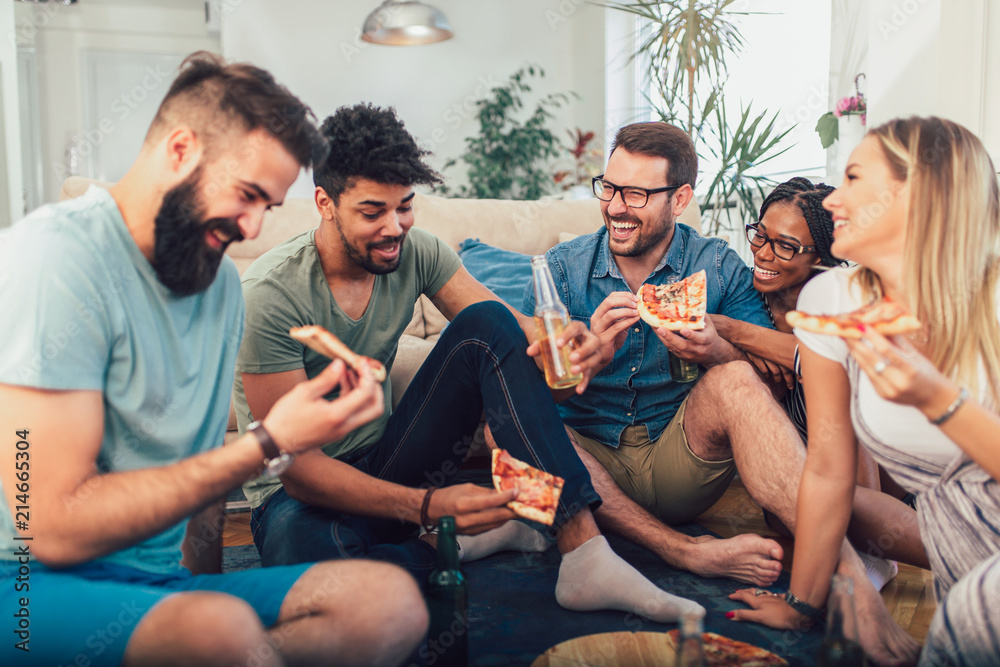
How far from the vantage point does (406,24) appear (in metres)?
4.39

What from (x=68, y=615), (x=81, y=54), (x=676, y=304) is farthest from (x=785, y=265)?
(x=81, y=54)

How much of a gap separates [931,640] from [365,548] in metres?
1.09

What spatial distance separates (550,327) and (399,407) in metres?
0.45

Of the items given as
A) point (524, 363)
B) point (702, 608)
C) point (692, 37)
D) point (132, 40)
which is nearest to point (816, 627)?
point (702, 608)

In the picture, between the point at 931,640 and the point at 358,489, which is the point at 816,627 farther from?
the point at 358,489

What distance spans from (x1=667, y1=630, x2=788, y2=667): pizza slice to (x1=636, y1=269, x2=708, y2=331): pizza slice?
2.43 feet

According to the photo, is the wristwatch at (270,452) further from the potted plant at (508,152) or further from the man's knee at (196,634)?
the potted plant at (508,152)

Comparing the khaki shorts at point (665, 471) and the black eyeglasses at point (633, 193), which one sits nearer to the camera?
the khaki shorts at point (665, 471)

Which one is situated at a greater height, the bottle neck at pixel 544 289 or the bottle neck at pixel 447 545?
the bottle neck at pixel 544 289

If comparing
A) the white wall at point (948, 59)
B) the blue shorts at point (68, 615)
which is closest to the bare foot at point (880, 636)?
the blue shorts at point (68, 615)

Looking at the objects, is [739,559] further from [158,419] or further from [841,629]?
[158,419]

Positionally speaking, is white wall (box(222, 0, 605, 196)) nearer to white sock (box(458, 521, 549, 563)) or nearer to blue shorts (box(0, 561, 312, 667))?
white sock (box(458, 521, 549, 563))

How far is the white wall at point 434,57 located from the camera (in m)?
5.70

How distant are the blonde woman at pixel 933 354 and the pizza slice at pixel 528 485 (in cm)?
56
